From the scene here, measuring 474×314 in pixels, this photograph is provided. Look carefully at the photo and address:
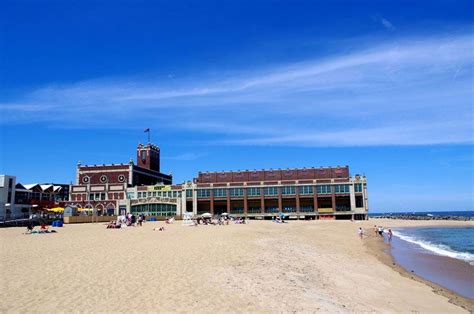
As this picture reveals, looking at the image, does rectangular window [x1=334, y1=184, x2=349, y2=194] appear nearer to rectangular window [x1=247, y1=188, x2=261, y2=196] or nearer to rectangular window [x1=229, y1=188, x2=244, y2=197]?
rectangular window [x1=247, y1=188, x2=261, y2=196]

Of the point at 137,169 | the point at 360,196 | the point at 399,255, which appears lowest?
the point at 399,255

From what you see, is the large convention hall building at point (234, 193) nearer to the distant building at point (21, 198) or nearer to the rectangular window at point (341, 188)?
the rectangular window at point (341, 188)

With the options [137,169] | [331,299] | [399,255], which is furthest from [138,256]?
[137,169]

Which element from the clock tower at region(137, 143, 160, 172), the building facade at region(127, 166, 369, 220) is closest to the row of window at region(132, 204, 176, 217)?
the building facade at region(127, 166, 369, 220)

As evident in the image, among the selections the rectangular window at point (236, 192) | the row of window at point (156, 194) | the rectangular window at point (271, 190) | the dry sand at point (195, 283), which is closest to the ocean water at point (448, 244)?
the dry sand at point (195, 283)

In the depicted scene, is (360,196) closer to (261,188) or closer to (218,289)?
(261,188)

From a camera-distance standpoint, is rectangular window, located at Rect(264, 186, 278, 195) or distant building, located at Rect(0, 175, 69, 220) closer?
distant building, located at Rect(0, 175, 69, 220)

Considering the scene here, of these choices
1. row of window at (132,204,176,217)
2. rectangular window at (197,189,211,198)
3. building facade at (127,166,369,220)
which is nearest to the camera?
building facade at (127,166,369,220)

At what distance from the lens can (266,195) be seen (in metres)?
97.2

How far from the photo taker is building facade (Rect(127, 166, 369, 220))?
92.3m

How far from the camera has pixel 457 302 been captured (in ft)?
50.5

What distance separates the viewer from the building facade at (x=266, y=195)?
92.3 m

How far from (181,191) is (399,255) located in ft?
248

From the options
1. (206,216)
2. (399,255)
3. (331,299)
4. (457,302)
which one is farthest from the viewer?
(206,216)
